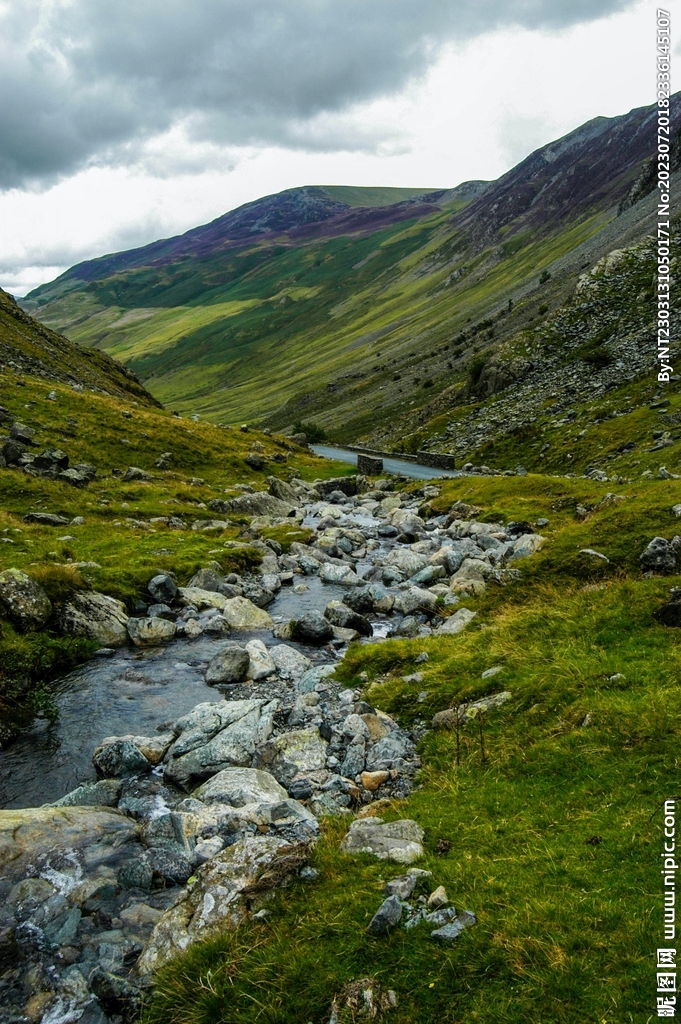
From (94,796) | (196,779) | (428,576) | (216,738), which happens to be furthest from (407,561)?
(94,796)

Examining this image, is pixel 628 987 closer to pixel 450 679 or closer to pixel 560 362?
pixel 450 679

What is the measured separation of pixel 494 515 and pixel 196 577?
21.5 metres

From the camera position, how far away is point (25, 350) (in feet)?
290

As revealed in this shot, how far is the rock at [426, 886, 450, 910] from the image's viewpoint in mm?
7613

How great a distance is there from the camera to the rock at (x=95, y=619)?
22781mm

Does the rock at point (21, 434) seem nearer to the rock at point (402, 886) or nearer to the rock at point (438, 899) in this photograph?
the rock at point (402, 886)

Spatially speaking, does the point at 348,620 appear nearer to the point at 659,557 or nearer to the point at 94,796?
the point at 659,557

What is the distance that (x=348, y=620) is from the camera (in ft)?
82.3

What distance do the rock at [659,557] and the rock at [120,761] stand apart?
51.0ft

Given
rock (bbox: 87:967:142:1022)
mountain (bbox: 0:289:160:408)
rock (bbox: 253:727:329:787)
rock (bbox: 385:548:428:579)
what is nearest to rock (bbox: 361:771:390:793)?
rock (bbox: 253:727:329:787)

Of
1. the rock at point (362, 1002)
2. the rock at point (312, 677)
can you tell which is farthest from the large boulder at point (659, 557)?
the rock at point (362, 1002)

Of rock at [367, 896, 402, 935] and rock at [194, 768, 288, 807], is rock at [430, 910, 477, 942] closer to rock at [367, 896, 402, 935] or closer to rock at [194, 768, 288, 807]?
rock at [367, 896, 402, 935]

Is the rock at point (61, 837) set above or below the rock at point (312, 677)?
above

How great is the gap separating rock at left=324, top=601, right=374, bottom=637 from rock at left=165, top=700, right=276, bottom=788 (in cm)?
799
